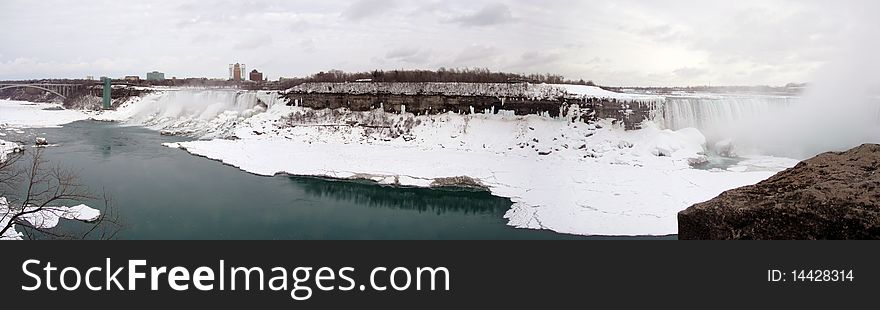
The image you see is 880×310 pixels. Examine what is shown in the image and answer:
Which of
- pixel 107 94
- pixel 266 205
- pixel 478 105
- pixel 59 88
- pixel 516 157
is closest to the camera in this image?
pixel 266 205

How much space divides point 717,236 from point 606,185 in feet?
27.9

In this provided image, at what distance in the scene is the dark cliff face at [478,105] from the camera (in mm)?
15875

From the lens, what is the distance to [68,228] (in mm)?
6836

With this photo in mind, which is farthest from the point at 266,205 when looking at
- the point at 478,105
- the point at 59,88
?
the point at 59,88

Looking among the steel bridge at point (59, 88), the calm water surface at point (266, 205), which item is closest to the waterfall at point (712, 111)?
the calm water surface at point (266, 205)

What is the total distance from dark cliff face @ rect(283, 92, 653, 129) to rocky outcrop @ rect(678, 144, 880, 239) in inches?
545

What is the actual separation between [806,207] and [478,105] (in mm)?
16459

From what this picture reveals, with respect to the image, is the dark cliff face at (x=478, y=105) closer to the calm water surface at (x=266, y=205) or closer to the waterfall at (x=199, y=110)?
the waterfall at (x=199, y=110)

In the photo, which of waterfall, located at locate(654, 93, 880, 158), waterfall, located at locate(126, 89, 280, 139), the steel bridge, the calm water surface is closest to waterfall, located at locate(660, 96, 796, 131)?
waterfall, located at locate(654, 93, 880, 158)

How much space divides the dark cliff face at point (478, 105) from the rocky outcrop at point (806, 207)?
45.5 ft

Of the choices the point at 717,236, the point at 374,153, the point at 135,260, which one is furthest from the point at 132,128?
the point at 717,236

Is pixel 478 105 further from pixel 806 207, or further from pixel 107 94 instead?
pixel 107 94

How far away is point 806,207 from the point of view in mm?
1918

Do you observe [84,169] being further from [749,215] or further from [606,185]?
[749,215]
